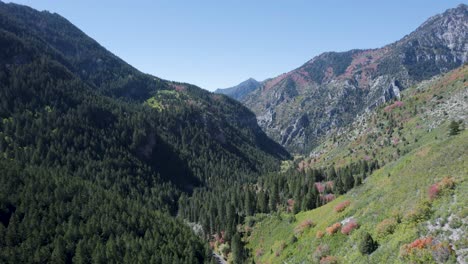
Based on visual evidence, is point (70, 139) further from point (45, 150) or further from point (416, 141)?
point (416, 141)

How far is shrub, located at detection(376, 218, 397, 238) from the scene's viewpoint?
170 feet

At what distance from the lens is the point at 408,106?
187m

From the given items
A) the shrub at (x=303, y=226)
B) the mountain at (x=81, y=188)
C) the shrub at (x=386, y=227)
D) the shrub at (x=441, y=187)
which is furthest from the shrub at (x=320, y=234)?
the mountain at (x=81, y=188)

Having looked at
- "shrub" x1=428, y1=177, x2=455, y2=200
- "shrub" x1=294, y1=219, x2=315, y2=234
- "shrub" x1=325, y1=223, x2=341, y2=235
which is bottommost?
"shrub" x1=294, y1=219, x2=315, y2=234

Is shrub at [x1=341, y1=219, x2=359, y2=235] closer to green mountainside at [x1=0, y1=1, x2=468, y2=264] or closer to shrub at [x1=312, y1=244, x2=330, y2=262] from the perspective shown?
green mountainside at [x1=0, y1=1, x2=468, y2=264]

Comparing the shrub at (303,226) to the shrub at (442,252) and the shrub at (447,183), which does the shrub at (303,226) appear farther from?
the shrub at (442,252)

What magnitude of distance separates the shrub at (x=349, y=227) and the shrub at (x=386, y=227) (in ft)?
25.1

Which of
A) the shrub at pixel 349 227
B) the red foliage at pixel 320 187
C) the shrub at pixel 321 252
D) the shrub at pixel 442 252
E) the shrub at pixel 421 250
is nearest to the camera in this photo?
the shrub at pixel 442 252

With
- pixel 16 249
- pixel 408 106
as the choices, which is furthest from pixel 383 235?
pixel 408 106

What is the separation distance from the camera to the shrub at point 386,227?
51844 millimetres

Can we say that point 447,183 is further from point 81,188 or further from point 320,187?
point 81,188

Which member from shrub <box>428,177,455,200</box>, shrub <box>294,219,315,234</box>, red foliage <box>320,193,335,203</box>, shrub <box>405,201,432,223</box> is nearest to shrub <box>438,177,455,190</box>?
shrub <box>428,177,455,200</box>

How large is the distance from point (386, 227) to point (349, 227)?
10188mm

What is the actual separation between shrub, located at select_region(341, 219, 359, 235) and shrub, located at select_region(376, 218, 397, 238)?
765 centimetres
